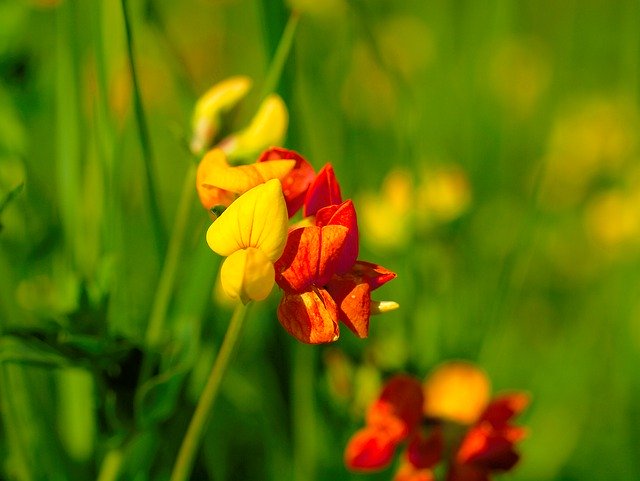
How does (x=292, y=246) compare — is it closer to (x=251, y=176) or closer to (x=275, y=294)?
(x=251, y=176)

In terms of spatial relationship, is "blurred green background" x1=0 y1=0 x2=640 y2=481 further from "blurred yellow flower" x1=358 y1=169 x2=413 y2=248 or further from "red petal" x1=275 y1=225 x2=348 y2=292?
"red petal" x1=275 y1=225 x2=348 y2=292

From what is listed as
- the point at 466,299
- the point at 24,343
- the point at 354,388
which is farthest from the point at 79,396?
the point at 466,299

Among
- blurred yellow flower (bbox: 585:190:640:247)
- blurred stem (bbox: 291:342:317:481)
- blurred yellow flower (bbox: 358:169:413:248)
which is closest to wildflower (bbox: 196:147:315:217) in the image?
blurred stem (bbox: 291:342:317:481)

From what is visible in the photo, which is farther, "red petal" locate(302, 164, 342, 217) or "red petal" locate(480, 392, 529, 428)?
"red petal" locate(480, 392, 529, 428)

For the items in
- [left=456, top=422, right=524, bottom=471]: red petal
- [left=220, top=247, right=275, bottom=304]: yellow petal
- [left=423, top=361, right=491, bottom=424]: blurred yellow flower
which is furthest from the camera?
[left=423, top=361, right=491, bottom=424]: blurred yellow flower

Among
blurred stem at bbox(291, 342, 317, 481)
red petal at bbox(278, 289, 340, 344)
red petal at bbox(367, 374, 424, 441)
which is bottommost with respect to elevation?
blurred stem at bbox(291, 342, 317, 481)

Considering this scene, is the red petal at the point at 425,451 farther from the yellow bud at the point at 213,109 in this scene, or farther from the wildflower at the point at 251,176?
the yellow bud at the point at 213,109

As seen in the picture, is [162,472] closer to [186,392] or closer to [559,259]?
[186,392]
